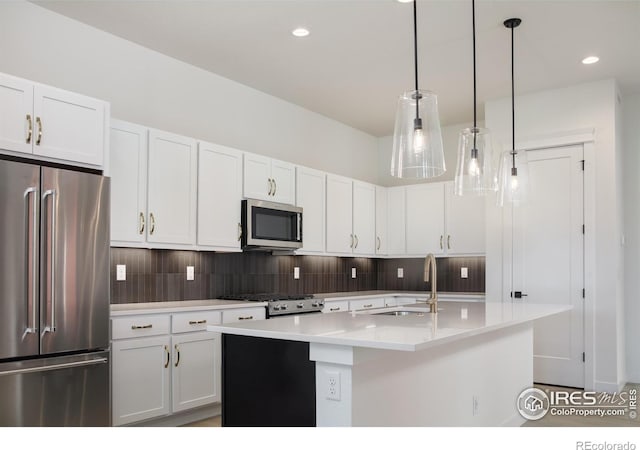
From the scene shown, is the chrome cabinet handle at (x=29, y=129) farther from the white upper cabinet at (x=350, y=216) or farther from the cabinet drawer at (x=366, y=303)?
the cabinet drawer at (x=366, y=303)

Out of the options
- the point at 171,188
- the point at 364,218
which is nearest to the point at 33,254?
the point at 171,188

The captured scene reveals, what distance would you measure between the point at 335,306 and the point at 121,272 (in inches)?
85.2

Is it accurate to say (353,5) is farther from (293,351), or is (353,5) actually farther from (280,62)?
(293,351)

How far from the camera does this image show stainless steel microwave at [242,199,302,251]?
4727mm

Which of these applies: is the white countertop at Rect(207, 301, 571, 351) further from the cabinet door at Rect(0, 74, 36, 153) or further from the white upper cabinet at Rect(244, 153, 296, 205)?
the white upper cabinet at Rect(244, 153, 296, 205)

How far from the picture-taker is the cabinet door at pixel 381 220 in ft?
21.7

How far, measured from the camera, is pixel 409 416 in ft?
8.89

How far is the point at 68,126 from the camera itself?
3.25 metres

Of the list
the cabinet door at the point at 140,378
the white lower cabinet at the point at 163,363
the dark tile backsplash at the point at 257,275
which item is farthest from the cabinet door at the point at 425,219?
the cabinet door at the point at 140,378

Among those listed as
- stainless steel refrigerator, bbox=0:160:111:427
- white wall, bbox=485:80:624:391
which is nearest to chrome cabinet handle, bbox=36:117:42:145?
stainless steel refrigerator, bbox=0:160:111:427

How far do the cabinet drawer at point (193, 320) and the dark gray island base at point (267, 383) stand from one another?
3.83 ft

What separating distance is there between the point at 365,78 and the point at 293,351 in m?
3.27
